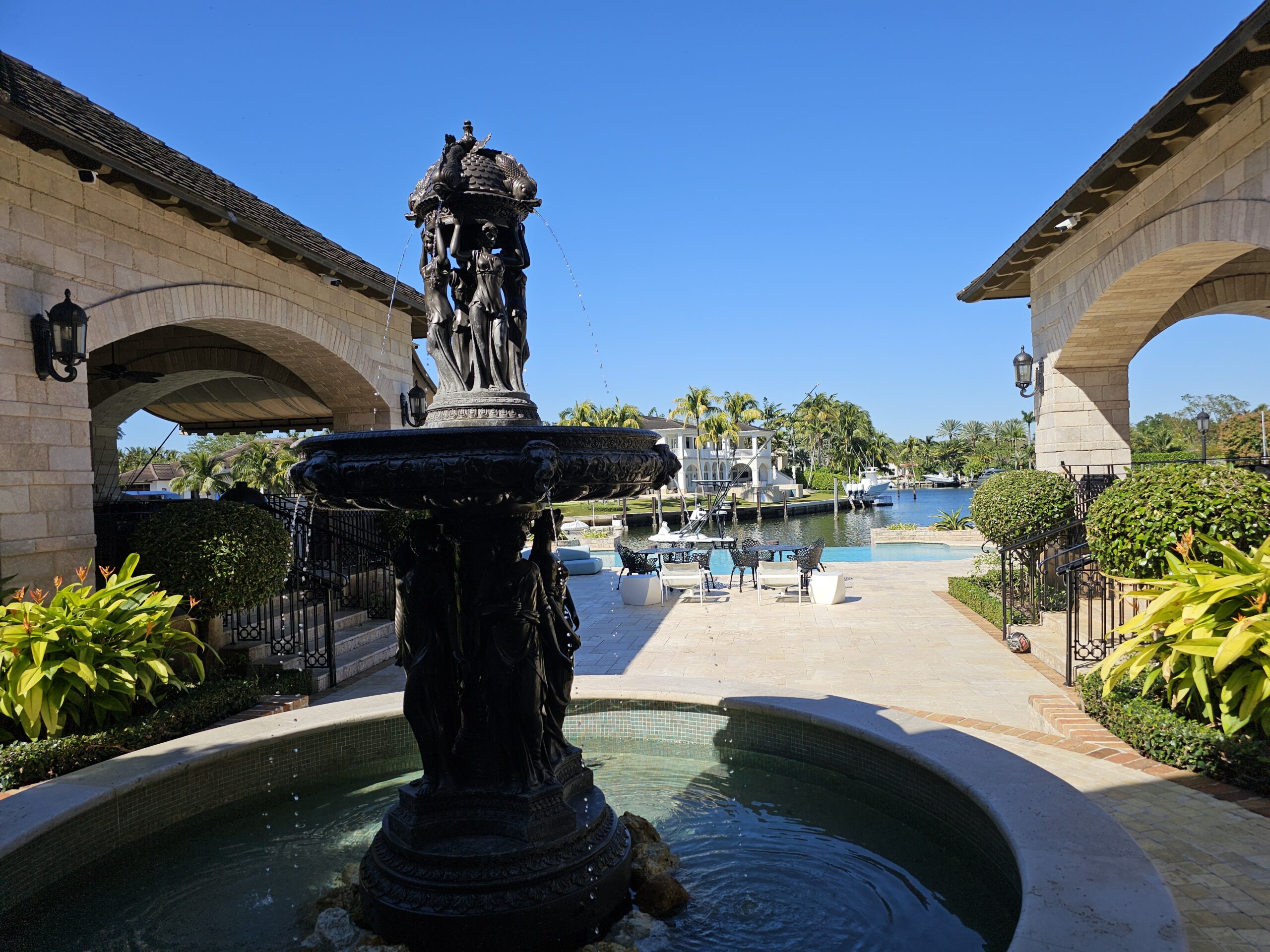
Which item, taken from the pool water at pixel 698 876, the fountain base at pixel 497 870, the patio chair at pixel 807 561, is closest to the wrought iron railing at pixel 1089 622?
the pool water at pixel 698 876

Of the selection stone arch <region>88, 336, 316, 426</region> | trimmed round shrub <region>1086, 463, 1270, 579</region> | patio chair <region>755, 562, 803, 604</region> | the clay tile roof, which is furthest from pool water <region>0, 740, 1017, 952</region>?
stone arch <region>88, 336, 316, 426</region>

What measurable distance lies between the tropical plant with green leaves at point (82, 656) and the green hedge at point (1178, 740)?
21.8 ft

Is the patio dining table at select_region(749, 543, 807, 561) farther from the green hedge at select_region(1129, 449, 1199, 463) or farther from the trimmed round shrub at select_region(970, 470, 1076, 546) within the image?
the green hedge at select_region(1129, 449, 1199, 463)

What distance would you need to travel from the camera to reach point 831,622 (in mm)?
11211

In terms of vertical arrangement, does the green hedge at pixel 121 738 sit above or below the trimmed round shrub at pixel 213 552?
below

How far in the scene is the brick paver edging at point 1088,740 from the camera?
14.5 feet

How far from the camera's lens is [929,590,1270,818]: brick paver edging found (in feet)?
14.5

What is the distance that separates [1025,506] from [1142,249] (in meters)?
3.51

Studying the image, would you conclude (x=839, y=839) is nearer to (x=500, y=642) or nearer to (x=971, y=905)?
(x=971, y=905)

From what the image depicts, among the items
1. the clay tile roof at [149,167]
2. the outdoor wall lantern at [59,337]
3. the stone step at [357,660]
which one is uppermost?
the clay tile roof at [149,167]

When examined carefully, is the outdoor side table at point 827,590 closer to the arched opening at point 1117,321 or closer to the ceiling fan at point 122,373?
Result: the arched opening at point 1117,321

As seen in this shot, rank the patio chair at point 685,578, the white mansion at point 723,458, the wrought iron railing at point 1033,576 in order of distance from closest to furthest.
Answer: the wrought iron railing at point 1033,576 → the patio chair at point 685,578 → the white mansion at point 723,458

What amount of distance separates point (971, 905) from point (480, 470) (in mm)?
2898

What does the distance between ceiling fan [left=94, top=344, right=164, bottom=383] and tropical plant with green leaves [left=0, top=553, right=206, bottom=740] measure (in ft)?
27.0
